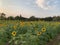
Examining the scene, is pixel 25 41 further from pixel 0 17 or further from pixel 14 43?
pixel 0 17

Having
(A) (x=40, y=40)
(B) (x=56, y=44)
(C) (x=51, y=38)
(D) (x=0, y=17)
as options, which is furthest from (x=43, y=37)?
(D) (x=0, y=17)

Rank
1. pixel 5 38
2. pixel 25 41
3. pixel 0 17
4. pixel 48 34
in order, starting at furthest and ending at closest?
pixel 0 17
pixel 48 34
pixel 5 38
pixel 25 41

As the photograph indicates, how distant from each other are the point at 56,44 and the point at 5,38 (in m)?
1.80

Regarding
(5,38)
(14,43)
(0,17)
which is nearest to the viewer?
(14,43)

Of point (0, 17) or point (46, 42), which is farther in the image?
point (0, 17)

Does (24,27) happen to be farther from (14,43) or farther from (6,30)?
(14,43)

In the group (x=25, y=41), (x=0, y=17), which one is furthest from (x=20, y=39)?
(x=0, y=17)

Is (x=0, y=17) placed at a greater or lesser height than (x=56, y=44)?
greater

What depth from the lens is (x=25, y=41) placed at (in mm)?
6008

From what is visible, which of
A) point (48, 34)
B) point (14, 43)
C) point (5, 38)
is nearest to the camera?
point (14, 43)

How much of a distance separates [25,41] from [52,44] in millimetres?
1548

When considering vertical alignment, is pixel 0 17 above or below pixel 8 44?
above

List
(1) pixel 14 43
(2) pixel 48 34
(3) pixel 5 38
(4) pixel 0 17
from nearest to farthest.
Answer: (1) pixel 14 43 → (3) pixel 5 38 → (2) pixel 48 34 → (4) pixel 0 17

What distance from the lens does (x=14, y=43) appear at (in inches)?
255
